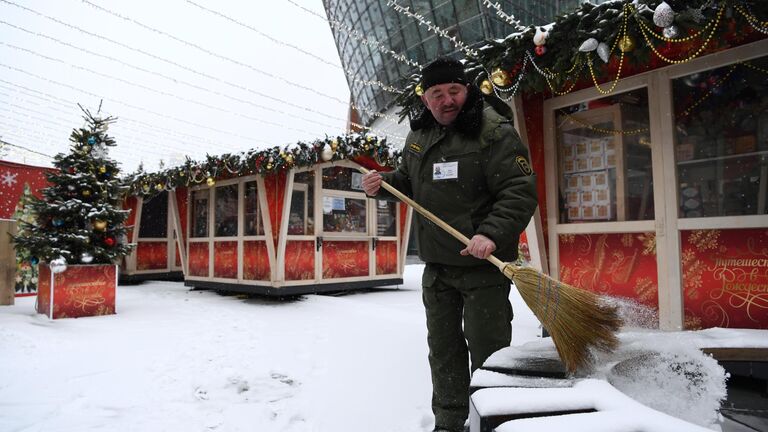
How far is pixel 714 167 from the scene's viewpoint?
360 cm

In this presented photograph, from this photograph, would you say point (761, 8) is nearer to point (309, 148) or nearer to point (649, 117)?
point (649, 117)

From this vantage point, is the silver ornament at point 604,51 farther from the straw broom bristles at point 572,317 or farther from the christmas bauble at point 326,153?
the christmas bauble at point 326,153

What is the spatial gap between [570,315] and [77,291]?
674cm

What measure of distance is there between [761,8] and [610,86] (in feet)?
4.57

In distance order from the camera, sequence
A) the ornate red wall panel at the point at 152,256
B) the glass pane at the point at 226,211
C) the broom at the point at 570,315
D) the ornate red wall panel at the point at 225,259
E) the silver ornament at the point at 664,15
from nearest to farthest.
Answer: the broom at the point at 570,315 → the silver ornament at the point at 664,15 → the ornate red wall panel at the point at 225,259 → the glass pane at the point at 226,211 → the ornate red wall panel at the point at 152,256

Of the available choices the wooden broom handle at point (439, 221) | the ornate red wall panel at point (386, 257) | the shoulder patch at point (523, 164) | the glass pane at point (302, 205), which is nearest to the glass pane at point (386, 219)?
the ornate red wall panel at point (386, 257)

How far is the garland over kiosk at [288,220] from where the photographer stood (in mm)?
7805

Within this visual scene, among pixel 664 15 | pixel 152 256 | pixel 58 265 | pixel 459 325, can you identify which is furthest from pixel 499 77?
pixel 152 256

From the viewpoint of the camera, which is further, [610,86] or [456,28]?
[456,28]

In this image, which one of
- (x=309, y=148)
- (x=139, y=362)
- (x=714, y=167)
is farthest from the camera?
(x=309, y=148)

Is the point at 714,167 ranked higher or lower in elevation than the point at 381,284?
higher

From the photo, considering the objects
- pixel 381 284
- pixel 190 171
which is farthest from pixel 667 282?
pixel 190 171

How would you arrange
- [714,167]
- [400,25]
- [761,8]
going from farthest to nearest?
[400,25]
[714,167]
[761,8]

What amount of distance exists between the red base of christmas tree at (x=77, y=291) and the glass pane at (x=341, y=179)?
374 cm
